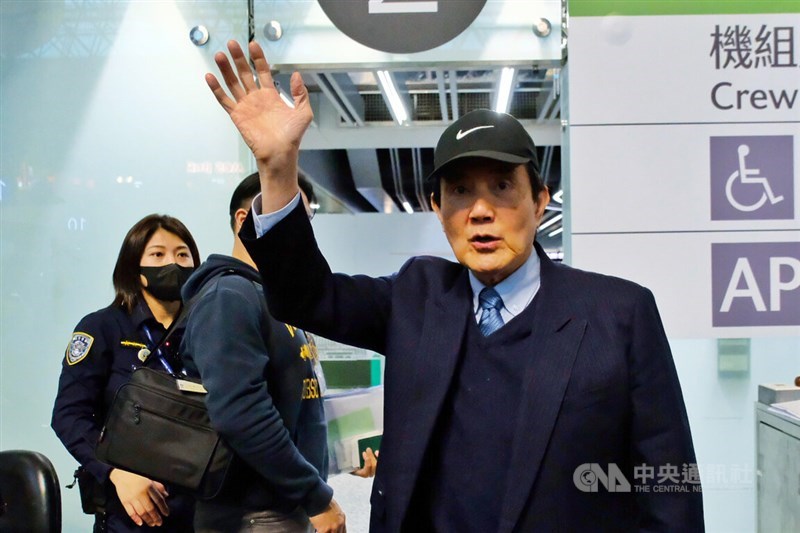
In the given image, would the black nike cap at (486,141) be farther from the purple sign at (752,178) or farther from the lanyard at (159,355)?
the purple sign at (752,178)

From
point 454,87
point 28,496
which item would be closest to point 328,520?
point 28,496

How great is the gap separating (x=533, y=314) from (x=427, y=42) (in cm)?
165

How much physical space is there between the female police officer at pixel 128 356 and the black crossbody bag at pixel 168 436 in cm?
36

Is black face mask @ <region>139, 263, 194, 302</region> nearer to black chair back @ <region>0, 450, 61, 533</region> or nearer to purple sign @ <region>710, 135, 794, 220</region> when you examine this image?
black chair back @ <region>0, 450, 61, 533</region>

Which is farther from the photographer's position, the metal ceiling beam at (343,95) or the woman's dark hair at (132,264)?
the metal ceiling beam at (343,95)

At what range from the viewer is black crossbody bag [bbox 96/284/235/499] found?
1.63m

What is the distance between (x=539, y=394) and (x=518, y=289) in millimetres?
196

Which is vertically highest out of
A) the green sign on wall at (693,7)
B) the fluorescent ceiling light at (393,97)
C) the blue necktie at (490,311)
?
the fluorescent ceiling light at (393,97)

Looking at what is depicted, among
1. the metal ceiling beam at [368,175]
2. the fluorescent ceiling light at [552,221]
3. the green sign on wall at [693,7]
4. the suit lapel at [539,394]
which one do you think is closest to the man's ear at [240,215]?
the suit lapel at [539,394]

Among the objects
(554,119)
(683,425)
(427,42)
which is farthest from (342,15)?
(554,119)

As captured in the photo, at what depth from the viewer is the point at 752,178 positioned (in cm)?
234

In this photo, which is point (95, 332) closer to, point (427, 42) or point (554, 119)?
point (427, 42)

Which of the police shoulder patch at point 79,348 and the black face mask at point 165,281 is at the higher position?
the black face mask at point 165,281

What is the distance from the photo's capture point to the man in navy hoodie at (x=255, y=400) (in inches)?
61.6
